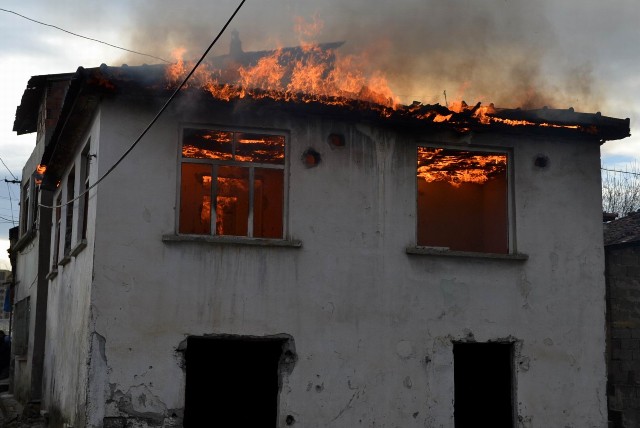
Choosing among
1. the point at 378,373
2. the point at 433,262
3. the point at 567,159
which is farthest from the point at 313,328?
the point at 567,159

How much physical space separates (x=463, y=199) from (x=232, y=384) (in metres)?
5.56

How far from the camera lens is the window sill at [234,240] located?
1034 cm

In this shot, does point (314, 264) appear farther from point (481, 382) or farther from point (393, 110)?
point (481, 382)

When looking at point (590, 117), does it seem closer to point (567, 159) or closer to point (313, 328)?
point (567, 159)

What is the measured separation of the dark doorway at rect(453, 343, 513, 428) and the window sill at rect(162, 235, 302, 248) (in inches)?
117

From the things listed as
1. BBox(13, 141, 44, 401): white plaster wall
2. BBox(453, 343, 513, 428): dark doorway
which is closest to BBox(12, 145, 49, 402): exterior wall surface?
BBox(13, 141, 44, 401): white plaster wall

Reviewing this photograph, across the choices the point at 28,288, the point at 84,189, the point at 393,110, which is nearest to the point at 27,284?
the point at 28,288

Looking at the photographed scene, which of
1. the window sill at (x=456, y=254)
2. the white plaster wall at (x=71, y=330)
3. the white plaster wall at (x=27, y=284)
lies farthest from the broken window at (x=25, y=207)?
the window sill at (x=456, y=254)

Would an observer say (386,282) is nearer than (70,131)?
Yes

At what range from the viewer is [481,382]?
37.9 feet

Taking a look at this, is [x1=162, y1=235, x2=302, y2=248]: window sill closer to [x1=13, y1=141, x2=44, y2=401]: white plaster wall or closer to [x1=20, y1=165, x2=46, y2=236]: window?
[x1=13, y1=141, x2=44, y2=401]: white plaster wall

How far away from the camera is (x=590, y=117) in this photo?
11742 mm

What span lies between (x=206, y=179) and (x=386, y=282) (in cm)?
294

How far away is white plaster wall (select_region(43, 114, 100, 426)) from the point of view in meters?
10.3
